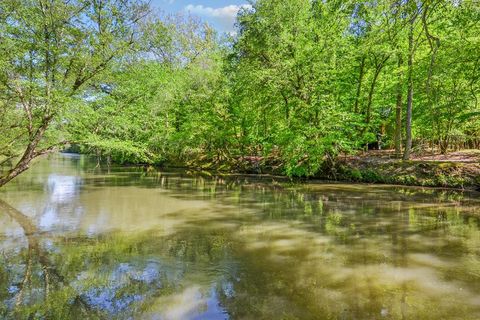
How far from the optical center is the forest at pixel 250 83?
12.1 metres

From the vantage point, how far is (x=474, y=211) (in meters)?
12.9

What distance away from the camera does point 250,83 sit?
25891 millimetres

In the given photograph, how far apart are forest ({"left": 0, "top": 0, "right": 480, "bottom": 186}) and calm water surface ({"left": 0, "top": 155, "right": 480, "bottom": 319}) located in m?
3.16

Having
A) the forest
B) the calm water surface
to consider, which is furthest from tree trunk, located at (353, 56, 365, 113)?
the calm water surface

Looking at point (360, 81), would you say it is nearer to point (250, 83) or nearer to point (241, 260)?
point (250, 83)

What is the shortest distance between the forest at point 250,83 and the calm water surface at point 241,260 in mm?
3157

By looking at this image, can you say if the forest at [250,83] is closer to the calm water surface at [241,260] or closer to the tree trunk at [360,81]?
the tree trunk at [360,81]

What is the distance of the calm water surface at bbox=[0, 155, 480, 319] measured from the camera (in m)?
5.35

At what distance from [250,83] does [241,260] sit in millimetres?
19819

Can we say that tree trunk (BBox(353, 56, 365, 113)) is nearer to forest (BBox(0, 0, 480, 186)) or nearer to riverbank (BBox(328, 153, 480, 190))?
forest (BBox(0, 0, 480, 186))

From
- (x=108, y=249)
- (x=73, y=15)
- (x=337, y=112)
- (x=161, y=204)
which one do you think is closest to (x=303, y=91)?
(x=337, y=112)

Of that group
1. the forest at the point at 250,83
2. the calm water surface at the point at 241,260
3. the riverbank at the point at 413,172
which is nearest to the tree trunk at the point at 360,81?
the forest at the point at 250,83

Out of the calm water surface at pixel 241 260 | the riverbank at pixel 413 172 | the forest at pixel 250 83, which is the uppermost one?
the forest at pixel 250 83

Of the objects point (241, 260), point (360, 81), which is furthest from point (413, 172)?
point (241, 260)
